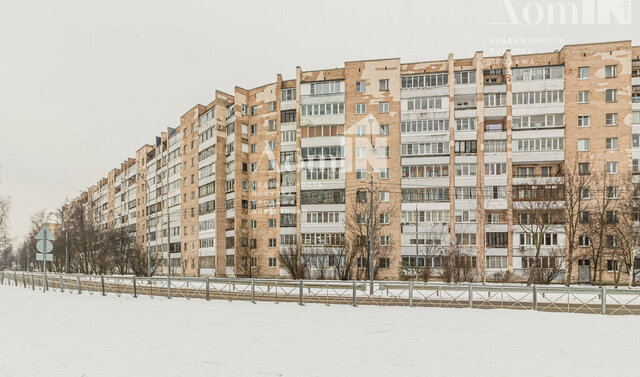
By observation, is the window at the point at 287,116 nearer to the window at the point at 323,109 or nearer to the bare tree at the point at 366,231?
the window at the point at 323,109

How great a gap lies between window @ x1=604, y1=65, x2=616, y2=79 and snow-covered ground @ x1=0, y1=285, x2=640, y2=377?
3988 centimetres

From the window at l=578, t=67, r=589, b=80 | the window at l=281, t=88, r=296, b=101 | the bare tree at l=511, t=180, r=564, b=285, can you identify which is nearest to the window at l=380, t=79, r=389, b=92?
the window at l=281, t=88, r=296, b=101

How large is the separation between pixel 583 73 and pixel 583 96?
2.54 metres

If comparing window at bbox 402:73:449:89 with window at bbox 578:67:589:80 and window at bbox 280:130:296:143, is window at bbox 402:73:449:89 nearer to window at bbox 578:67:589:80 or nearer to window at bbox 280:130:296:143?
window at bbox 578:67:589:80

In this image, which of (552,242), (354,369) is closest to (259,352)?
(354,369)

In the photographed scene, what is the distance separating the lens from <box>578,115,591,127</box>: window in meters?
45.8

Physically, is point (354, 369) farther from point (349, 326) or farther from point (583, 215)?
point (583, 215)

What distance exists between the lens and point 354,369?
770cm

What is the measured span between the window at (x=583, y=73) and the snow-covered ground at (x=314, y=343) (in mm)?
39161

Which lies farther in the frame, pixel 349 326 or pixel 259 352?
pixel 349 326

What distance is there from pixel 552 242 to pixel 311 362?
4483cm

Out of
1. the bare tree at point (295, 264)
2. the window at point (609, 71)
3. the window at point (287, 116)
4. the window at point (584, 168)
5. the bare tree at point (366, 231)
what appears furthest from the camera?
the window at point (287, 116)

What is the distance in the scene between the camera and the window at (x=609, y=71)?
4531cm

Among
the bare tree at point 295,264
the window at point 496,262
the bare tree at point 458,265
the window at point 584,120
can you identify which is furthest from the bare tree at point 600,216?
the bare tree at point 295,264
